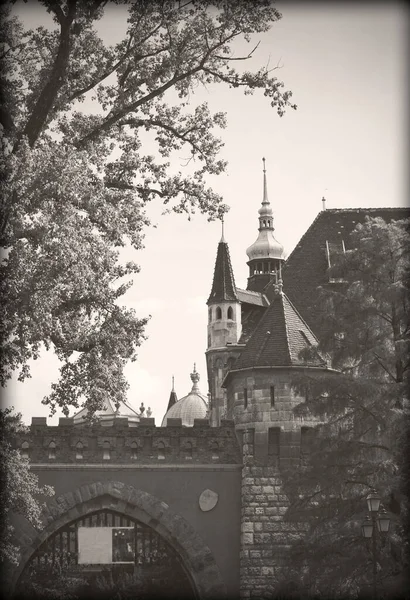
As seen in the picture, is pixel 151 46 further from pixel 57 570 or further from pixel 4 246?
pixel 57 570

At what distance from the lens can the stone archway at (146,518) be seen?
1375 inches

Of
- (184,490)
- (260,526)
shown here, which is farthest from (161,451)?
(260,526)

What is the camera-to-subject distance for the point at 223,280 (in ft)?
157

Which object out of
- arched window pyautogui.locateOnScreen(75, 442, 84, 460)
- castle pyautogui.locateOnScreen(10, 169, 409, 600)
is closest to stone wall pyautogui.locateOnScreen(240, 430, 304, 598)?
castle pyautogui.locateOnScreen(10, 169, 409, 600)

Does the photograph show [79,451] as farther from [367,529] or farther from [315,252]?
[315,252]

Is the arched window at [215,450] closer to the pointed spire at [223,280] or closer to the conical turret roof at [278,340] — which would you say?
the conical turret roof at [278,340]

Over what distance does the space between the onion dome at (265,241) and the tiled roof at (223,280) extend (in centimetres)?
1295

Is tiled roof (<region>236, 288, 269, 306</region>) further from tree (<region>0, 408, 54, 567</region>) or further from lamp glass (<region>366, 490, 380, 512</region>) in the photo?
tree (<region>0, 408, 54, 567</region>)

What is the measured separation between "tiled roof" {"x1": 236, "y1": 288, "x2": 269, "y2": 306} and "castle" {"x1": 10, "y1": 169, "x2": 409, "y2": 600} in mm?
10189

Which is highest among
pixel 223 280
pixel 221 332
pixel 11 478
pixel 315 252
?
pixel 315 252

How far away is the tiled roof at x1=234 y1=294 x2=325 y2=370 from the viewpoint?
36531mm

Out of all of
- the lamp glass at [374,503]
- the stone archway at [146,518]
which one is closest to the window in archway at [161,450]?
the stone archway at [146,518]

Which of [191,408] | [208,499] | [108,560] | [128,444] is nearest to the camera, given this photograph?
[108,560]

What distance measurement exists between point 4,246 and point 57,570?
1656cm
